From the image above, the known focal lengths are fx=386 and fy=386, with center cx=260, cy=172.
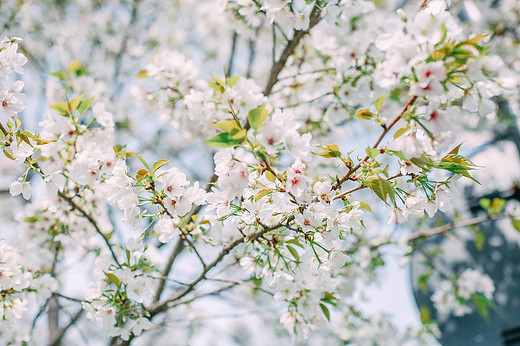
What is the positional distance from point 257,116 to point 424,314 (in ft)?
7.09

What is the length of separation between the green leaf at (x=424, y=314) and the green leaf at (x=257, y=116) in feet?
7.02

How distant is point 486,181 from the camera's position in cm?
239

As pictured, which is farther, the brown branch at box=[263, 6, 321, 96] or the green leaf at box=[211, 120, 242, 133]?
the brown branch at box=[263, 6, 321, 96]

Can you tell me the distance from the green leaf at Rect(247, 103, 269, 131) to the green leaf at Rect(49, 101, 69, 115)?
68 centimetres

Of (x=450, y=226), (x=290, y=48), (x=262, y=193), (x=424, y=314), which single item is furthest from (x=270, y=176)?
(x=424, y=314)

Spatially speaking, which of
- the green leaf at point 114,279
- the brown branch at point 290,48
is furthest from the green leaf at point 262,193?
the brown branch at point 290,48

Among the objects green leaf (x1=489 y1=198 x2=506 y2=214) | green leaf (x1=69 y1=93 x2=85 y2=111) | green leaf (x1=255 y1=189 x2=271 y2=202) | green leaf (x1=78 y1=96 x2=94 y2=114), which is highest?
green leaf (x1=69 y1=93 x2=85 y2=111)

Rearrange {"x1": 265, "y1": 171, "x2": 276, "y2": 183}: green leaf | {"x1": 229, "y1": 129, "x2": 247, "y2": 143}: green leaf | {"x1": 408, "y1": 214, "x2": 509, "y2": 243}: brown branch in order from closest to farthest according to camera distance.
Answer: {"x1": 229, "y1": 129, "x2": 247, "y2": 143}: green leaf → {"x1": 265, "y1": 171, "x2": 276, "y2": 183}: green leaf → {"x1": 408, "y1": 214, "x2": 509, "y2": 243}: brown branch

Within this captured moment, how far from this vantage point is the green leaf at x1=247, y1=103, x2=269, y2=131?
0.82 metres

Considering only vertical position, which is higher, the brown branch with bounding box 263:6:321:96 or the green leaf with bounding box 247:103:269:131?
the brown branch with bounding box 263:6:321:96

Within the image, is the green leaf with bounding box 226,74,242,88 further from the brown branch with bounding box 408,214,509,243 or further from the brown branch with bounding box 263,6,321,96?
the brown branch with bounding box 408,214,509,243

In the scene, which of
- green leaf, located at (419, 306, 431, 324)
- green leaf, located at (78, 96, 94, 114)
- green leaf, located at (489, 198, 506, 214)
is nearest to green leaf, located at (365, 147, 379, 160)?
green leaf, located at (78, 96, 94, 114)

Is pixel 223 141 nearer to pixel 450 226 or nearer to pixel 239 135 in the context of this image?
pixel 239 135

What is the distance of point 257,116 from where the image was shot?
0.83 metres
